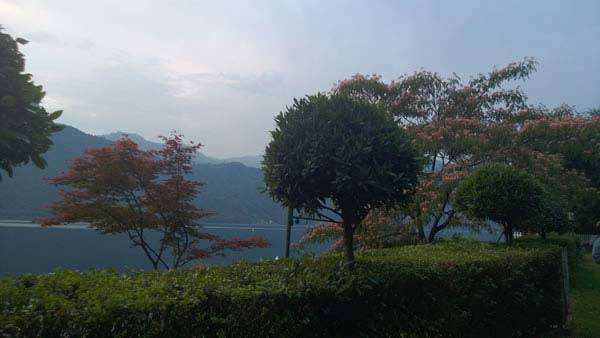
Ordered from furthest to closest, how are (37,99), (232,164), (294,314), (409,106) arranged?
(232,164), (409,106), (294,314), (37,99)

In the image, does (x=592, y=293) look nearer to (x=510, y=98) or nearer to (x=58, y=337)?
(x=510, y=98)

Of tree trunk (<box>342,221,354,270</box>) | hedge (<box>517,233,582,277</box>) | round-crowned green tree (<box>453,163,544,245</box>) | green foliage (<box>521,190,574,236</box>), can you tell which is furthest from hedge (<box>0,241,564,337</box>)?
green foliage (<box>521,190,574,236</box>)

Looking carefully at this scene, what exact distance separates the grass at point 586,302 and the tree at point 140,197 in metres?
8.20

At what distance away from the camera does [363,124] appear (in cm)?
558

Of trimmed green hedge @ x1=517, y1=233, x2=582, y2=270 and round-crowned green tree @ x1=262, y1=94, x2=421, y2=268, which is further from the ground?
round-crowned green tree @ x1=262, y1=94, x2=421, y2=268

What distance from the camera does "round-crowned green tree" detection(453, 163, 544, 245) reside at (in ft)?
31.5

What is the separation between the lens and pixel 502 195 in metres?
9.59

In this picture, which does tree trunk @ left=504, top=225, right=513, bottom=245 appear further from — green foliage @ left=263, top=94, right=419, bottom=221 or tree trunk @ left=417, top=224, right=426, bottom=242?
green foliage @ left=263, top=94, right=419, bottom=221

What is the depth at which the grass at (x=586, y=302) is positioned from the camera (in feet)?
27.0

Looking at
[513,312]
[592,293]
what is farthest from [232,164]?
[513,312]

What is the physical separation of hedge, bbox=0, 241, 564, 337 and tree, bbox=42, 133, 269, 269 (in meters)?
10.1

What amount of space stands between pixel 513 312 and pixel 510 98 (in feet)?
37.6

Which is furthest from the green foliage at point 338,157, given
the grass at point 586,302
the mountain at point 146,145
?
the mountain at point 146,145

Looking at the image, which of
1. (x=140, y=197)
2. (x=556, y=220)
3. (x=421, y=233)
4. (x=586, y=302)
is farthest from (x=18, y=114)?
(x=556, y=220)
